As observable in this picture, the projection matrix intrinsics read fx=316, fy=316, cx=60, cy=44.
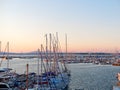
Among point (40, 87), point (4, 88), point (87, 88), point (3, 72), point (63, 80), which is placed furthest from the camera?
point (3, 72)

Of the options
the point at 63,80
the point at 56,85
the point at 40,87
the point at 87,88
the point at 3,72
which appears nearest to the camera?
the point at 40,87

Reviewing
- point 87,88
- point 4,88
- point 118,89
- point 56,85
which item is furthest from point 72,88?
point 4,88

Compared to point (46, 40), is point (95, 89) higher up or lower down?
lower down

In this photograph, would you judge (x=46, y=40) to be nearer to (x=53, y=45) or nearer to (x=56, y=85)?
(x=53, y=45)

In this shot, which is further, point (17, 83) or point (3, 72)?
point (3, 72)

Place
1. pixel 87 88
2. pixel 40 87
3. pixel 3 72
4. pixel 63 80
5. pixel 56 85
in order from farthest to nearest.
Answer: pixel 3 72
pixel 87 88
pixel 63 80
pixel 56 85
pixel 40 87

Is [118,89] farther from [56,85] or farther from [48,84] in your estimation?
[56,85]

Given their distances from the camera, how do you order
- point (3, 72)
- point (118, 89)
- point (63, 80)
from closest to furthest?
point (118, 89), point (63, 80), point (3, 72)

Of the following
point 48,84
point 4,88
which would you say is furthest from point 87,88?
point 4,88

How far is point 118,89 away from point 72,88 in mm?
17542

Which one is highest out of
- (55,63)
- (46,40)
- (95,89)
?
(46,40)

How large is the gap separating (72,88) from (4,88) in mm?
20147

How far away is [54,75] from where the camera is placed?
3847cm

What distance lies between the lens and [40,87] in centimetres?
3009
